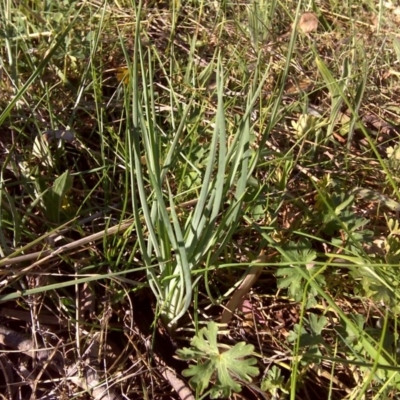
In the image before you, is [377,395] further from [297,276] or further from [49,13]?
[49,13]

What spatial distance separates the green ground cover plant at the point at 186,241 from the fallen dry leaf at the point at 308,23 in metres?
0.29

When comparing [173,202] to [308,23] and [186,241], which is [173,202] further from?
[308,23]

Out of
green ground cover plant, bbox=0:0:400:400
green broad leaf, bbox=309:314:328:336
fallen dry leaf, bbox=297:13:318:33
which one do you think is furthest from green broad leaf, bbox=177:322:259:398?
fallen dry leaf, bbox=297:13:318:33

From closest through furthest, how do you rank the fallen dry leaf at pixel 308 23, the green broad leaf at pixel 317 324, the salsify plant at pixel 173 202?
the salsify plant at pixel 173 202 → the green broad leaf at pixel 317 324 → the fallen dry leaf at pixel 308 23

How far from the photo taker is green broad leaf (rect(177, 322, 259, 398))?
0.90 m

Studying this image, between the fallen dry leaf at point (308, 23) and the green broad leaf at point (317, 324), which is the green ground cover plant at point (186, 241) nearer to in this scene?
the green broad leaf at point (317, 324)

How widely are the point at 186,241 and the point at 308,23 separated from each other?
1066 millimetres

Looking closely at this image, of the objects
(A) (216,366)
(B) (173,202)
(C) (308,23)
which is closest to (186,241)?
(B) (173,202)

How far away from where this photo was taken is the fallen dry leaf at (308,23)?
1746 mm

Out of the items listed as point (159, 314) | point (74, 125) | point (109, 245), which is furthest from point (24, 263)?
point (74, 125)

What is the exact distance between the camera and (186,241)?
94 cm

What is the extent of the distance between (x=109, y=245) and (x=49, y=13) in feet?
2.47

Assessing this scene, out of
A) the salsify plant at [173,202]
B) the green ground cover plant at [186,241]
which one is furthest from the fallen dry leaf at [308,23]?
the salsify plant at [173,202]

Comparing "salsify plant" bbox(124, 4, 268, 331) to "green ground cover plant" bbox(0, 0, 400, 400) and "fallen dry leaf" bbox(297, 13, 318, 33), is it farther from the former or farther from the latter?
"fallen dry leaf" bbox(297, 13, 318, 33)
